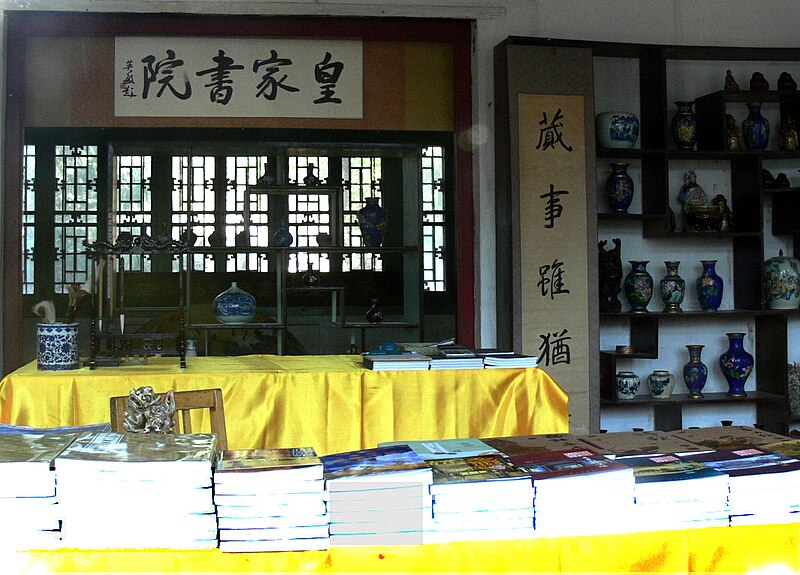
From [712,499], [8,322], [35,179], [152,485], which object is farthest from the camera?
[35,179]

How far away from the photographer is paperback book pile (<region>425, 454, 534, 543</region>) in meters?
1.30

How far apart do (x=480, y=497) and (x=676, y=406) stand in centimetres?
408

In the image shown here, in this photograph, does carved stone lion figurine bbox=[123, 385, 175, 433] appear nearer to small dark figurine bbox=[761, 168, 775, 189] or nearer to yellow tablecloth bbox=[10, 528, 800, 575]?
yellow tablecloth bbox=[10, 528, 800, 575]

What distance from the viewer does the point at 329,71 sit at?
4.98 meters

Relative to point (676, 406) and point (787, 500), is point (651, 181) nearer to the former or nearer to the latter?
point (676, 406)

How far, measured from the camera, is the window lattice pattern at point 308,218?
17.4ft

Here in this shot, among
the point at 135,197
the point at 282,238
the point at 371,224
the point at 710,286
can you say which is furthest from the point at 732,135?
the point at 135,197

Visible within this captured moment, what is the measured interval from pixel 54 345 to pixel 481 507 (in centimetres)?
258

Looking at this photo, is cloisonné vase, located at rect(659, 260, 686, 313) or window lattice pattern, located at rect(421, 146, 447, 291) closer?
cloisonné vase, located at rect(659, 260, 686, 313)

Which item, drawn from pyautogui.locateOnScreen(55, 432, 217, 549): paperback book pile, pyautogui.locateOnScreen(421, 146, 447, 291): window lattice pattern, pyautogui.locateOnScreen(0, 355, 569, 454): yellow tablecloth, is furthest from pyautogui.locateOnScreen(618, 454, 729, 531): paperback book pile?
pyautogui.locateOnScreen(421, 146, 447, 291): window lattice pattern

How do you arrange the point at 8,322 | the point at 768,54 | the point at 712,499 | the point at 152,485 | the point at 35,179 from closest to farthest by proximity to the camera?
the point at 152,485 → the point at 712,499 → the point at 8,322 → the point at 768,54 → the point at 35,179

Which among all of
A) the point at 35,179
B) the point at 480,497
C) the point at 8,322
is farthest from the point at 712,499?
the point at 35,179

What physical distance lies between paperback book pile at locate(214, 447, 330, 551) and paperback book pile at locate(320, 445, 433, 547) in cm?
2

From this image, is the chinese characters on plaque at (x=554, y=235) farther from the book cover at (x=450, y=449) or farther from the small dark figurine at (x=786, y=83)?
the book cover at (x=450, y=449)
